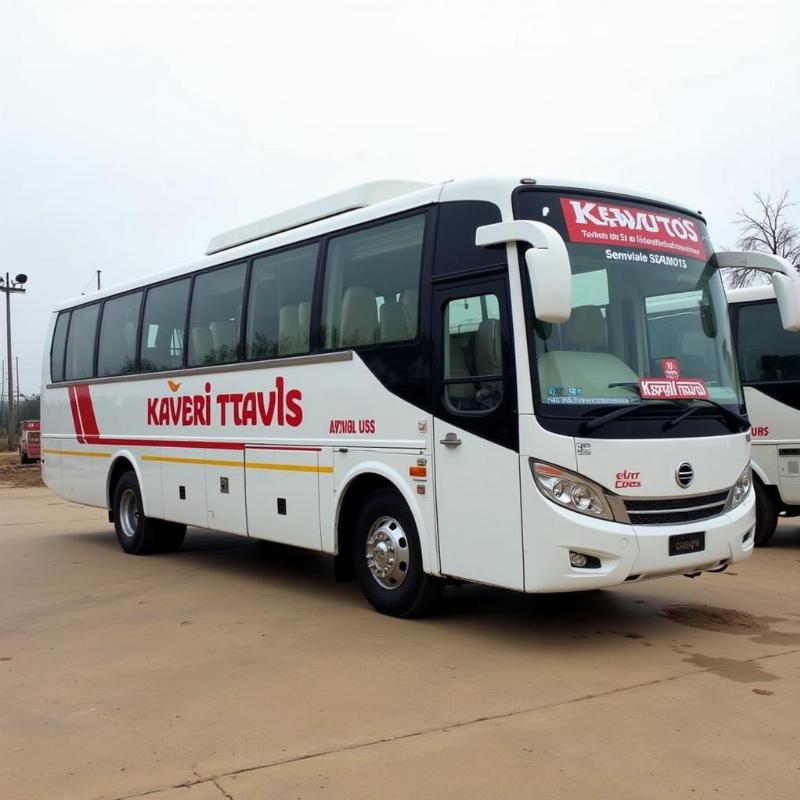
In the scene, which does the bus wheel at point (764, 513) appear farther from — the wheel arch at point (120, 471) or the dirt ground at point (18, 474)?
the dirt ground at point (18, 474)

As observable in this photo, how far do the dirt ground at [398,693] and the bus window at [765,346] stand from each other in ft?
10.3

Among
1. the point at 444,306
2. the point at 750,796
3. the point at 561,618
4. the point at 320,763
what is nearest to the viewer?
the point at 750,796

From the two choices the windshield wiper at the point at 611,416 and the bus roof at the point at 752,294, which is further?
the bus roof at the point at 752,294

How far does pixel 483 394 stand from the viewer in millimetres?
6754

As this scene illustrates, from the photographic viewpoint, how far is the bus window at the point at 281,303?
8.76 m

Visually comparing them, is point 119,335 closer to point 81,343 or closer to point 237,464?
point 81,343

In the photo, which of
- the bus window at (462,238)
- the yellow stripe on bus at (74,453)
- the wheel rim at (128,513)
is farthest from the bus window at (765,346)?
the yellow stripe on bus at (74,453)

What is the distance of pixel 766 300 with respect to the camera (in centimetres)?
1177

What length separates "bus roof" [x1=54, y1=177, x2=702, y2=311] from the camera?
270 inches

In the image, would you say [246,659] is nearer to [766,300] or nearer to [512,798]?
[512,798]

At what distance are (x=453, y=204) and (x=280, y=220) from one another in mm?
3030

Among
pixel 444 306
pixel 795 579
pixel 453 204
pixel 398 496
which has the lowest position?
pixel 795 579

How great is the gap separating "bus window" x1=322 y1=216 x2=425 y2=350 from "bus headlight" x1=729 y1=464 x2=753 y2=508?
2.70 m

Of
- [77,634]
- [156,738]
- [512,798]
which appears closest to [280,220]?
[77,634]
